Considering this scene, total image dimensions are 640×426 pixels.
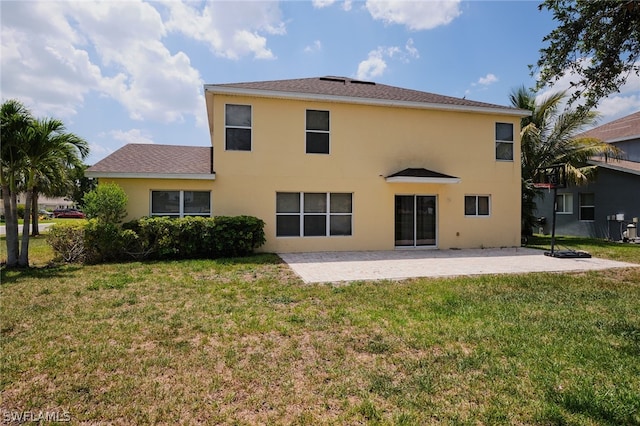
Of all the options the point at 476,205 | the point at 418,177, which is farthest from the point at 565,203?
the point at 418,177

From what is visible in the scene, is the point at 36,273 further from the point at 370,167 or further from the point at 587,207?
the point at 587,207

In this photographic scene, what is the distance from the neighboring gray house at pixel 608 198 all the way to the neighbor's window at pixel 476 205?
26.2 feet

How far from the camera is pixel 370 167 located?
42.1ft

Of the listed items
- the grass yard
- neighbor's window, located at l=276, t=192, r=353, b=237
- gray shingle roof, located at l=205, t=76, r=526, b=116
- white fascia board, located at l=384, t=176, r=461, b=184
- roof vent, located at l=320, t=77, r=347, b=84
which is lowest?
the grass yard

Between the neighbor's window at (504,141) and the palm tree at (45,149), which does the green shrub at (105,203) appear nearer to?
the palm tree at (45,149)

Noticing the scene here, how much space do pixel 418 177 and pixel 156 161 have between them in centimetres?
935

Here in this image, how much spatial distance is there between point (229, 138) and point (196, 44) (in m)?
3.39

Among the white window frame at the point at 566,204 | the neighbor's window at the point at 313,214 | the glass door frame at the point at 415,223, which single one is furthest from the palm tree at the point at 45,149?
the white window frame at the point at 566,204

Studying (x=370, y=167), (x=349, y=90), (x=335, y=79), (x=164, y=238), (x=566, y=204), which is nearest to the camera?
(x=164, y=238)

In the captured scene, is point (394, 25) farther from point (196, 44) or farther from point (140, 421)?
point (140, 421)

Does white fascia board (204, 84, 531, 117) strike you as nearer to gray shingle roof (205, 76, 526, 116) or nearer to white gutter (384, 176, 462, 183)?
gray shingle roof (205, 76, 526, 116)

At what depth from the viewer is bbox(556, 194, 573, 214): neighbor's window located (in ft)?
63.8

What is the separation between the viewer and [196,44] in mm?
11773

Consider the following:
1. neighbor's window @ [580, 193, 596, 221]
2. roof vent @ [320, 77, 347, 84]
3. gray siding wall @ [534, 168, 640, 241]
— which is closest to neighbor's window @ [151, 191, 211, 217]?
roof vent @ [320, 77, 347, 84]
